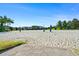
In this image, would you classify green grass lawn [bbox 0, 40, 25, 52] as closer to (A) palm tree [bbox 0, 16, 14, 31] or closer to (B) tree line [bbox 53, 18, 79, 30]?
(A) palm tree [bbox 0, 16, 14, 31]

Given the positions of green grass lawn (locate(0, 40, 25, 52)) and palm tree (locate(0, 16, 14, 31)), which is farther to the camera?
palm tree (locate(0, 16, 14, 31))

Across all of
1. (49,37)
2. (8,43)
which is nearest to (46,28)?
(49,37)

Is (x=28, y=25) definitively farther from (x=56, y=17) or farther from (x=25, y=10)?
(x=56, y=17)

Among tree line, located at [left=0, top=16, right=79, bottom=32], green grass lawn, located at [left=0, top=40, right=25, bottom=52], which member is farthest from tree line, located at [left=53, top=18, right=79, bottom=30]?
green grass lawn, located at [left=0, top=40, right=25, bottom=52]

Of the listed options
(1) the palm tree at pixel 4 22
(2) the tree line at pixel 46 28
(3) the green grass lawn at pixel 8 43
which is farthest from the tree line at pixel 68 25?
(1) the palm tree at pixel 4 22

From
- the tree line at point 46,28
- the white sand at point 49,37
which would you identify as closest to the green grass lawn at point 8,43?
the white sand at point 49,37

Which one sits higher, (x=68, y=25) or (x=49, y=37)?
(x=68, y=25)

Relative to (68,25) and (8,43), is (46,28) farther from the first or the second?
(8,43)

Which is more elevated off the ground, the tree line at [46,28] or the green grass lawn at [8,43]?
the tree line at [46,28]

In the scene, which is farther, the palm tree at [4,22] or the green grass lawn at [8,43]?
the palm tree at [4,22]

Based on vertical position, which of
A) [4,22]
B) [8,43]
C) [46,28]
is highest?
[4,22]

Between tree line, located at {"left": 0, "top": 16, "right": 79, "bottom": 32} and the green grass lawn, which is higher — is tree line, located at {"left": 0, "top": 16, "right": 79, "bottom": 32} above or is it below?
above

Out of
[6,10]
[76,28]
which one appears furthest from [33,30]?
[76,28]

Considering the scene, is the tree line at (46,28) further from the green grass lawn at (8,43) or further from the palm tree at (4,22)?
the green grass lawn at (8,43)
